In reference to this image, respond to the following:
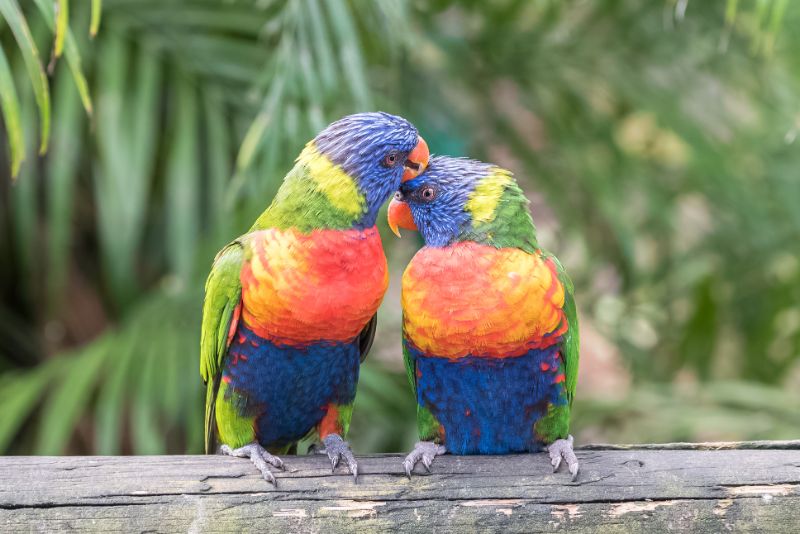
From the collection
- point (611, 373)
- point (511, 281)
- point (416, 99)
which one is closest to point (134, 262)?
point (416, 99)

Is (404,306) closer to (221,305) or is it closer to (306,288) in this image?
(306,288)

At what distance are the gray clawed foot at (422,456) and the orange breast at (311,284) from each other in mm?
326

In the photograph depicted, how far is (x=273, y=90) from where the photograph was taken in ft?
8.68

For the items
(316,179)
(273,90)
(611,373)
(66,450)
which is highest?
(273,90)

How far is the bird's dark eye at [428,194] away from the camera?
2.22 metres

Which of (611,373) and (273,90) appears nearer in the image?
(273,90)

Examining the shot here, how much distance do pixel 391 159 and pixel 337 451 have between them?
28.3 inches

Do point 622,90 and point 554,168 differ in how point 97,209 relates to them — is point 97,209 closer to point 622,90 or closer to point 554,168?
point 554,168

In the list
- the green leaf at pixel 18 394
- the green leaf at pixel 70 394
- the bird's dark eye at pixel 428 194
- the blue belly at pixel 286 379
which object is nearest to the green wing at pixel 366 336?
the blue belly at pixel 286 379

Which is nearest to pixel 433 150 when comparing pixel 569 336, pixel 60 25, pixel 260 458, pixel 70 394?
pixel 569 336

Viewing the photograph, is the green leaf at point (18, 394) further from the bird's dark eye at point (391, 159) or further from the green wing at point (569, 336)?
the green wing at point (569, 336)

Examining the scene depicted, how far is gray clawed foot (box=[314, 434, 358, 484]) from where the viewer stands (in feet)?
6.40

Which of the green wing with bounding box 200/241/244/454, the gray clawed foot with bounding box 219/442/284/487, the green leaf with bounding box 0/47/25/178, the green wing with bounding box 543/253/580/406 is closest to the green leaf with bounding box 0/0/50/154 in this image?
the green leaf with bounding box 0/47/25/178

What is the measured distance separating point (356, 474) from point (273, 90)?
1.26m
